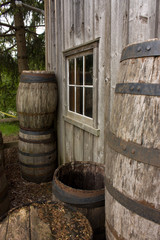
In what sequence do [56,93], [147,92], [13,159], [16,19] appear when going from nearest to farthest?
[147,92], [56,93], [13,159], [16,19]

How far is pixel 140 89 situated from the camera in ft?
3.33

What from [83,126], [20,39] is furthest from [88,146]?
[20,39]

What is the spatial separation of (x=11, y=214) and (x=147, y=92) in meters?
1.20

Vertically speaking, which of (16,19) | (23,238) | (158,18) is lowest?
(23,238)

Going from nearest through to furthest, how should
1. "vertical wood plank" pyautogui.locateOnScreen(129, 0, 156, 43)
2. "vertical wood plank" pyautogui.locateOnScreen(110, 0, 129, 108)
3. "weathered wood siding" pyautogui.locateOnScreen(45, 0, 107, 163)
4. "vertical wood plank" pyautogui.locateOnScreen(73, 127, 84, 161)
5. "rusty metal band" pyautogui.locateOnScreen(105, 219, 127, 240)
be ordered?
1. "rusty metal band" pyautogui.locateOnScreen(105, 219, 127, 240)
2. "vertical wood plank" pyautogui.locateOnScreen(129, 0, 156, 43)
3. "vertical wood plank" pyautogui.locateOnScreen(110, 0, 129, 108)
4. "weathered wood siding" pyautogui.locateOnScreen(45, 0, 107, 163)
5. "vertical wood plank" pyautogui.locateOnScreen(73, 127, 84, 161)

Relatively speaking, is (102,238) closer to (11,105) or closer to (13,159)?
(13,159)

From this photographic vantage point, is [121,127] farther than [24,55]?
No

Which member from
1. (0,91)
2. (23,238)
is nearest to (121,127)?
(23,238)

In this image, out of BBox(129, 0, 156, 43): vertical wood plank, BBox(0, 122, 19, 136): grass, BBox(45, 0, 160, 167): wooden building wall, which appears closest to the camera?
BBox(129, 0, 156, 43): vertical wood plank

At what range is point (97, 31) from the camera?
7.55 ft

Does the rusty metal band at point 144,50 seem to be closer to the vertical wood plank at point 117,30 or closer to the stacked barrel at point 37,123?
Result: the vertical wood plank at point 117,30

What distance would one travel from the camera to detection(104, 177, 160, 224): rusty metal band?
99cm

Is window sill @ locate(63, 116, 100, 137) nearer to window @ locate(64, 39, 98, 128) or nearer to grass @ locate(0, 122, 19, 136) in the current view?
window @ locate(64, 39, 98, 128)

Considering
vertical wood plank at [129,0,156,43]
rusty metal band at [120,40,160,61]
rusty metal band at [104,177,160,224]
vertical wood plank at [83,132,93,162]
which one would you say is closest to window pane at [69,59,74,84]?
vertical wood plank at [83,132,93,162]
